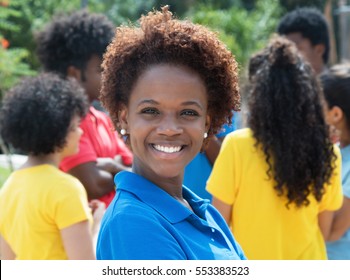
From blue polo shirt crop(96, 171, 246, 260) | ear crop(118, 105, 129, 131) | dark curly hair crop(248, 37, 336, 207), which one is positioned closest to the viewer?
blue polo shirt crop(96, 171, 246, 260)

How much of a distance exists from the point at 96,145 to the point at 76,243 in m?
0.89

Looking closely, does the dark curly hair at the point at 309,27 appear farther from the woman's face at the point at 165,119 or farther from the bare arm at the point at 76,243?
the woman's face at the point at 165,119

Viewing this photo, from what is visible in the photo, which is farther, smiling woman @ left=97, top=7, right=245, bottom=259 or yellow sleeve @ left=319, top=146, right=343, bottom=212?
yellow sleeve @ left=319, top=146, right=343, bottom=212

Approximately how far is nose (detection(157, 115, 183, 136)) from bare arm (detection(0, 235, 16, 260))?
1.47 meters

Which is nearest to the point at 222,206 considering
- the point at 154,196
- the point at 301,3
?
the point at 154,196

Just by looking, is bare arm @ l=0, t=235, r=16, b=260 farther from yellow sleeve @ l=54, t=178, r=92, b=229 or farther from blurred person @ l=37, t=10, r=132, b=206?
blurred person @ l=37, t=10, r=132, b=206

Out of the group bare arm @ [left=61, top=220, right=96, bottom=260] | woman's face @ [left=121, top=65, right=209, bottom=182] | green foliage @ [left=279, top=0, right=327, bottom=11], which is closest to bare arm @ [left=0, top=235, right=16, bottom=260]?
bare arm @ [left=61, top=220, right=96, bottom=260]

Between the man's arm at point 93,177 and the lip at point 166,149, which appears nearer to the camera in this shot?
the lip at point 166,149

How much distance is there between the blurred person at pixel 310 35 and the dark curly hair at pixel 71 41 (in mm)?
1849

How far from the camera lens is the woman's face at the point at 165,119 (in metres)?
2.03

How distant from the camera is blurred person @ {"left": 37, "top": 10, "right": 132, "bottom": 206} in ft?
12.1

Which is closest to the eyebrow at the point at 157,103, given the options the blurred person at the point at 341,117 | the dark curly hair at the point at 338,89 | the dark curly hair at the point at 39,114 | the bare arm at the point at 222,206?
the bare arm at the point at 222,206

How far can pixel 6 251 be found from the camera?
10.5ft
